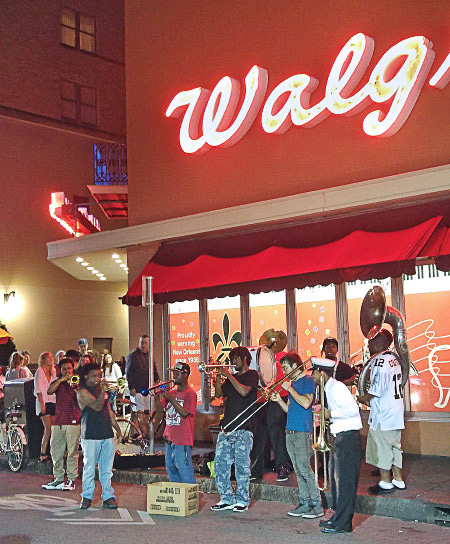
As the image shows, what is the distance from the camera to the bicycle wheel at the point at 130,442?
46.1ft

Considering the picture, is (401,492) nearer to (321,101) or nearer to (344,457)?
(344,457)

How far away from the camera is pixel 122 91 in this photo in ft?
97.2

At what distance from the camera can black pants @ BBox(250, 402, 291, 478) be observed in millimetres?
11156

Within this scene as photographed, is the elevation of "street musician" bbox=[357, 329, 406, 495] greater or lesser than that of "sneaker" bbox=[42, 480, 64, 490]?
greater

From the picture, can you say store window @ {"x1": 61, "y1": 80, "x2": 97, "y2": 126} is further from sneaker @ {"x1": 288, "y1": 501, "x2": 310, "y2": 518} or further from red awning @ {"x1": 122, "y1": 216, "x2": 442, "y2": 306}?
sneaker @ {"x1": 288, "y1": 501, "x2": 310, "y2": 518}

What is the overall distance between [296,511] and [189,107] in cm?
858

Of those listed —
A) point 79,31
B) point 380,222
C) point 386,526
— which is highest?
point 79,31

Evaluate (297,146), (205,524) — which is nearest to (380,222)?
(297,146)

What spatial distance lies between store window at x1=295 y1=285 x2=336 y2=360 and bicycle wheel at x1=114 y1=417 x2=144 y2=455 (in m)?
3.33

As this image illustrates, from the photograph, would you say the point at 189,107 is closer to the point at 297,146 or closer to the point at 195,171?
the point at 195,171

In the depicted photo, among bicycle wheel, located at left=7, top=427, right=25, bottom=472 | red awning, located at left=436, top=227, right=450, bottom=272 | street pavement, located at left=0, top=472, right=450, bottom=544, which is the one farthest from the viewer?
bicycle wheel, located at left=7, top=427, right=25, bottom=472

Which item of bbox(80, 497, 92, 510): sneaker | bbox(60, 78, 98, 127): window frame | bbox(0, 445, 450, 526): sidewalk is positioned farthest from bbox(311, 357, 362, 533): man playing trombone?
bbox(60, 78, 98, 127): window frame

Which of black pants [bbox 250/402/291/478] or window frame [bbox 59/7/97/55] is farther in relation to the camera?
window frame [bbox 59/7/97/55]

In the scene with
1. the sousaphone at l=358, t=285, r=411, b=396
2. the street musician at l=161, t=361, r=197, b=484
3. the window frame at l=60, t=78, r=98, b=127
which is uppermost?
the window frame at l=60, t=78, r=98, b=127
